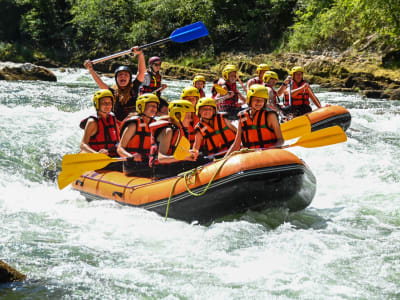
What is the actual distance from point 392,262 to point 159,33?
2447 cm

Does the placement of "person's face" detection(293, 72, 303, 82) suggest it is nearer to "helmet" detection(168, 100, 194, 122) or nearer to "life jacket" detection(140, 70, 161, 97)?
"life jacket" detection(140, 70, 161, 97)

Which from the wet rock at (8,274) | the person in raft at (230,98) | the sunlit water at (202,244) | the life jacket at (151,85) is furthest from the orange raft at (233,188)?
the person in raft at (230,98)

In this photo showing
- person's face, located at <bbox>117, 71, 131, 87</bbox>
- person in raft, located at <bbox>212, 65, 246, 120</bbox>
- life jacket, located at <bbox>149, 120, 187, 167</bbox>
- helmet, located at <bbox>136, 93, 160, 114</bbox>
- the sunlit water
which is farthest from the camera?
person in raft, located at <bbox>212, 65, 246, 120</bbox>

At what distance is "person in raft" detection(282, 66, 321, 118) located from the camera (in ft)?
29.4

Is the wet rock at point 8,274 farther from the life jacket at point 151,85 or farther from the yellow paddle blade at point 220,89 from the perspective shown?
the yellow paddle blade at point 220,89

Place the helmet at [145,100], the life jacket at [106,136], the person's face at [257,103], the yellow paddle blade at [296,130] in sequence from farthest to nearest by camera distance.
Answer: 1. the life jacket at [106,136]
2. the yellow paddle blade at [296,130]
3. the helmet at [145,100]
4. the person's face at [257,103]

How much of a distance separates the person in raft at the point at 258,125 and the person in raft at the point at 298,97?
3.93 meters

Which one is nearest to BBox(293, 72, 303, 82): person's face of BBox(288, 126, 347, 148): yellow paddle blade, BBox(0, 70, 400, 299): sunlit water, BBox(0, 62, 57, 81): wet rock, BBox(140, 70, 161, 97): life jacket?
BBox(0, 70, 400, 299): sunlit water

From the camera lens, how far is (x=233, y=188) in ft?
15.4

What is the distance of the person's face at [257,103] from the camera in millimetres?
5152

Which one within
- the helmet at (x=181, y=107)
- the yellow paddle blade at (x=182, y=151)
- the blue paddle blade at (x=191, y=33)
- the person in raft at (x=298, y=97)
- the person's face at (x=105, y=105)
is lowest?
the person in raft at (x=298, y=97)

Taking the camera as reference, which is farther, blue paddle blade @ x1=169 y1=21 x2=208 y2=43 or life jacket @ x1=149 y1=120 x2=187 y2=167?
blue paddle blade @ x1=169 y1=21 x2=208 y2=43

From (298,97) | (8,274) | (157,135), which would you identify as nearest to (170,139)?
(157,135)

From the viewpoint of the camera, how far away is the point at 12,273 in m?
3.40
